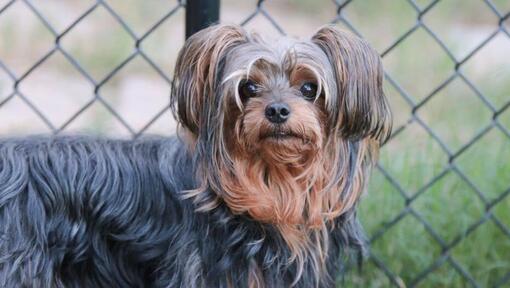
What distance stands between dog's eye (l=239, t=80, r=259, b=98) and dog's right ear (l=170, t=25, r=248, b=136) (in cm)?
11

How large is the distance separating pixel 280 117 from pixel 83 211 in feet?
3.23

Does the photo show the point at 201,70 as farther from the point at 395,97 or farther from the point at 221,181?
the point at 395,97

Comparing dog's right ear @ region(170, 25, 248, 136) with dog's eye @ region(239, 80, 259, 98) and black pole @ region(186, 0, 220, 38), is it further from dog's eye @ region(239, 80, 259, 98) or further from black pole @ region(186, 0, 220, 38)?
black pole @ region(186, 0, 220, 38)

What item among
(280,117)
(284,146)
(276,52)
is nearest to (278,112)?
(280,117)

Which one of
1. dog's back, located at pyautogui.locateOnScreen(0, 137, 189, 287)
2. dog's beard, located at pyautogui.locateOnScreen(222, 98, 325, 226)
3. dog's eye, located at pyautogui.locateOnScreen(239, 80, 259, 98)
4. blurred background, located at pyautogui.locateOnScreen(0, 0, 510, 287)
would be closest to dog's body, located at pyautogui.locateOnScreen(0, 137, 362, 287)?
dog's back, located at pyautogui.locateOnScreen(0, 137, 189, 287)

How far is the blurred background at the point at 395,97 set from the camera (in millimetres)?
5477

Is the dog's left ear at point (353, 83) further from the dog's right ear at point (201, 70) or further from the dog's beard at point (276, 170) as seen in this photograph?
the dog's right ear at point (201, 70)

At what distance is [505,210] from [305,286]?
1628 millimetres

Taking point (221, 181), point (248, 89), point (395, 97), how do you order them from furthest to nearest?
point (395, 97)
point (221, 181)
point (248, 89)

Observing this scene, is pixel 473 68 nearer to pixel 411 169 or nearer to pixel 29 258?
pixel 411 169

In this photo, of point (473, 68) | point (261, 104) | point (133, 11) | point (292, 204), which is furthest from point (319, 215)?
point (133, 11)

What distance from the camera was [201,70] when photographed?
4180 mm

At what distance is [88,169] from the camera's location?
4.57 meters

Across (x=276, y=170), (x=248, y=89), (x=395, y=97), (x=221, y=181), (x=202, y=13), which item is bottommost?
(x=395, y=97)
